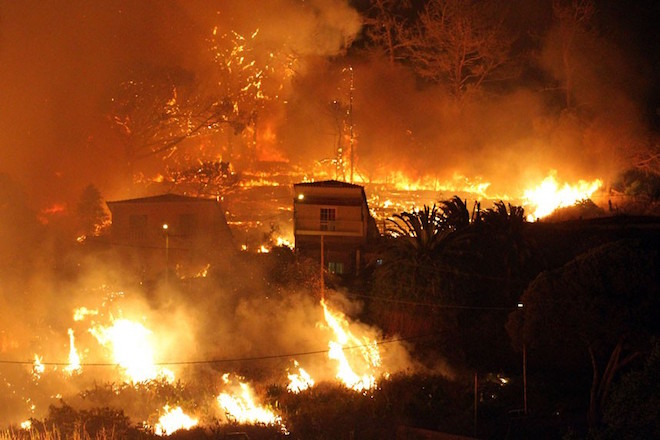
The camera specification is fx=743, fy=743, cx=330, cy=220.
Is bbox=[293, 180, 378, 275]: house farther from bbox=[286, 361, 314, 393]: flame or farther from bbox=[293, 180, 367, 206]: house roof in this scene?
bbox=[286, 361, 314, 393]: flame

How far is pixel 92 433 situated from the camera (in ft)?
56.7

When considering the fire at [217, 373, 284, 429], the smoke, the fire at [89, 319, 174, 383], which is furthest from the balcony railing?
the fire at [217, 373, 284, 429]

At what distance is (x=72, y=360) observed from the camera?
82.4 ft

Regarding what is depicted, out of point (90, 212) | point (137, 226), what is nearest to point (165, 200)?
point (137, 226)

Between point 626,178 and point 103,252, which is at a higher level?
point 626,178

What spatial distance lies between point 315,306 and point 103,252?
9.73 meters

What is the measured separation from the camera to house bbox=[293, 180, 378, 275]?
1109 inches

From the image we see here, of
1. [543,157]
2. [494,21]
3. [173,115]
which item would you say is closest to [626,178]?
[543,157]

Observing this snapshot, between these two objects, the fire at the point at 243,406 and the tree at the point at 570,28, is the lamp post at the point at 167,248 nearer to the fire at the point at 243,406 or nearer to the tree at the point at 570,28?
the fire at the point at 243,406

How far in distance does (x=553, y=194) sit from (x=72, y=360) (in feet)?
73.1

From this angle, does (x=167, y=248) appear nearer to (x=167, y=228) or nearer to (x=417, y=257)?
(x=167, y=228)

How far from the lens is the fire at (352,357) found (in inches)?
850

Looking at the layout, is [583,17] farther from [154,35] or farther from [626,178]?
[154,35]

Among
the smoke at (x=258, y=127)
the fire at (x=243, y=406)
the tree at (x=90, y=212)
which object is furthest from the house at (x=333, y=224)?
the tree at (x=90, y=212)
